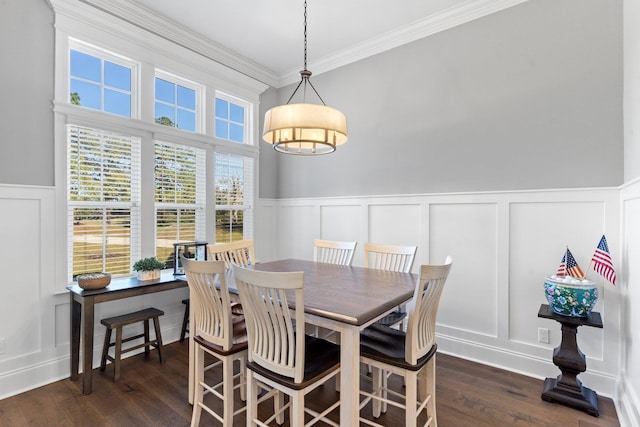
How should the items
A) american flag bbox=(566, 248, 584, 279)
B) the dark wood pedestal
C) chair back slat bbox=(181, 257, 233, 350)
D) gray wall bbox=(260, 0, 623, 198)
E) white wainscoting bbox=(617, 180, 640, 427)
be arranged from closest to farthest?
chair back slat bbox=(181, 257, 233, 350) → white wainscoting bbox=(617, 180, 640, 427) → the dark wood pedestal → american flag bbox=(566, 248, 584, 279) → gray wall bbox=(260, 0, 623, 198)

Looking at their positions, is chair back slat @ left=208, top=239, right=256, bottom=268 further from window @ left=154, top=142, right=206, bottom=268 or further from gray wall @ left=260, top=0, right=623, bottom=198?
gray wall @ left=260, top=0, right=623, bottom=198

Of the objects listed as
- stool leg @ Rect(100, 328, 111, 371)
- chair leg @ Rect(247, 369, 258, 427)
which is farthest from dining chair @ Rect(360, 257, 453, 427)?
stool leg @ Rect(100, 328, 111, 371)

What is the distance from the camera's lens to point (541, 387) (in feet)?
8.11

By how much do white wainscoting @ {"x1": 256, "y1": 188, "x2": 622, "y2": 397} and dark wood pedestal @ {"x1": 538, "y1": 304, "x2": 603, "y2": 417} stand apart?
0.90 feet

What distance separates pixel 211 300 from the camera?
1891 mm

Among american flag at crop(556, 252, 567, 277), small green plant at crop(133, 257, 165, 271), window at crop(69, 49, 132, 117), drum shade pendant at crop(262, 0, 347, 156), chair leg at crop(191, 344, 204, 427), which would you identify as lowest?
chair leg at crop(191, 344, 204, 427)

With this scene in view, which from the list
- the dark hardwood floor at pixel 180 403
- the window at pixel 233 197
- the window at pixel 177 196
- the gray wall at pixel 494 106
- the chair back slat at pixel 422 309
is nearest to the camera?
the chair back slat at pixel 422 309

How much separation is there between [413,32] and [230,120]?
2.29 meters

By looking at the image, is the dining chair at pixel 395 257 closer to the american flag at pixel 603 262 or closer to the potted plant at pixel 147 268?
the american flag at pixel 603 262

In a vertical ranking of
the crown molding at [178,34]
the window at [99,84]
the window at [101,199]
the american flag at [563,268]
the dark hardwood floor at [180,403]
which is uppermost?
the crown molding at [178,34]

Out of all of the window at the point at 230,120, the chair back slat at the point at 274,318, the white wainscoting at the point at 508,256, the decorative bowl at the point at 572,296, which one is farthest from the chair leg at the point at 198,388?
the window at the point at 230,120

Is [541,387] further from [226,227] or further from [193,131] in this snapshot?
[193,131]

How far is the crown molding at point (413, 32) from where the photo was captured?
2.87 meters

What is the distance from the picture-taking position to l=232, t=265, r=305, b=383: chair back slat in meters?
1.51
